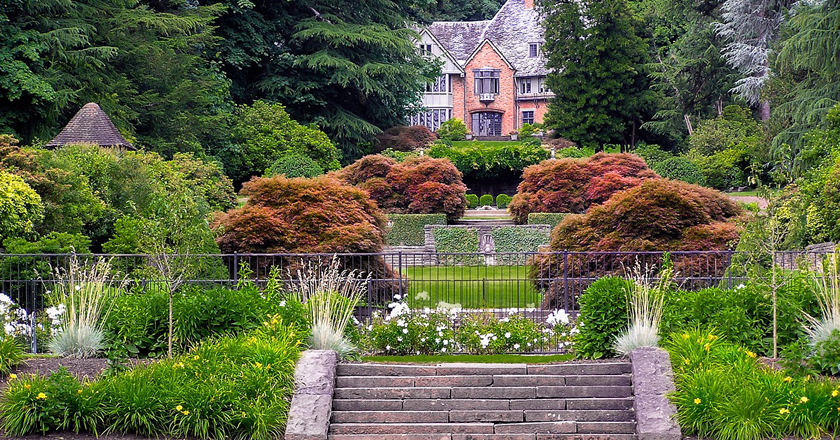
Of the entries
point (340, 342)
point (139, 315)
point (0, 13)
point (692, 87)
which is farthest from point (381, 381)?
point (692, 87)

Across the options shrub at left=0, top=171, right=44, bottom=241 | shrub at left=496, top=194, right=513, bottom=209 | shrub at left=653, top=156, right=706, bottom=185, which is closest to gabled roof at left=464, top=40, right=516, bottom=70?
shrub at left=496, top=194, right=513, bottom=209

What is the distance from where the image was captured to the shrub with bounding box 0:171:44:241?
1753 centimetres

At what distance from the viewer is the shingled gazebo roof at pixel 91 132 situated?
27.1m

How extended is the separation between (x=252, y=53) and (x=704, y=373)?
3871 centimetres

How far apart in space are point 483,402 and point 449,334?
3153 millimetres

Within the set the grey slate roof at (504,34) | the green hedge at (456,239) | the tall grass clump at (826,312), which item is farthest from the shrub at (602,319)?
the grey slate roof at (504,34)

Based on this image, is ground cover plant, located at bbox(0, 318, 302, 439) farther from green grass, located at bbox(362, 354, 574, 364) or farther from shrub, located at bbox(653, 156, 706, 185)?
shrub, located at bbox(653, 156, 706, 185)

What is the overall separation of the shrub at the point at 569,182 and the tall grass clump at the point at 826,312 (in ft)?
62.2

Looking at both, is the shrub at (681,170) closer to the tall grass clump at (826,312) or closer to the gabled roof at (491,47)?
the tall grass clump at (826,312)

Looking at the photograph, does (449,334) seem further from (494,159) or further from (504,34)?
(504,34)

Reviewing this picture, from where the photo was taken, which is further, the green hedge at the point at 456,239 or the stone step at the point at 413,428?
the green hedge at the point at 456,239

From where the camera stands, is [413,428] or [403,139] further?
[403,139]

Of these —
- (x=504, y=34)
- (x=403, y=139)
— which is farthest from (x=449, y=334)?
(x=504, y=34)

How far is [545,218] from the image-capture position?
103ft
